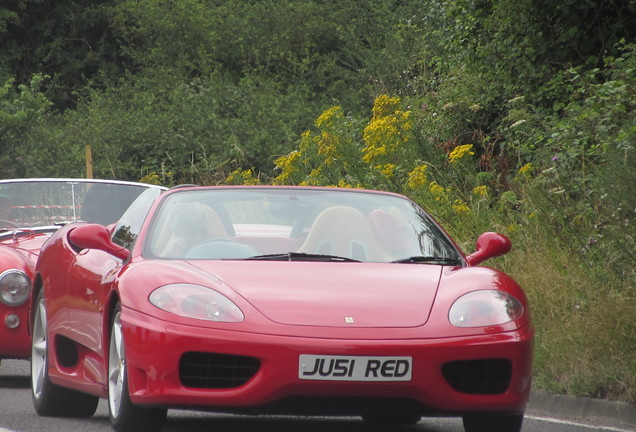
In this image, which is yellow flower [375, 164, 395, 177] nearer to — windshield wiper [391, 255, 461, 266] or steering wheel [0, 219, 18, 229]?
steering wheel [0, 219, 18, 229]

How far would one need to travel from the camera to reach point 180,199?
24.2 ft

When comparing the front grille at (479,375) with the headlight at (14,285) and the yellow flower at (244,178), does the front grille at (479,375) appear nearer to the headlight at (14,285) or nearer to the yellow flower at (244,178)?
the headlight at (14,285)

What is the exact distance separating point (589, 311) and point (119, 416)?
404 centimetres

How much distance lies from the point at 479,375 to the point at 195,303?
1.26 m

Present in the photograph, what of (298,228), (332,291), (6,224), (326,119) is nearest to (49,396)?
(298,228)

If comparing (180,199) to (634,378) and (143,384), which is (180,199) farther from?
(634,378)

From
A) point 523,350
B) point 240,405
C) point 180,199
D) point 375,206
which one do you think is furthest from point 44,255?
point 523,350

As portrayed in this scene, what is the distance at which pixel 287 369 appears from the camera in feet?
19.3

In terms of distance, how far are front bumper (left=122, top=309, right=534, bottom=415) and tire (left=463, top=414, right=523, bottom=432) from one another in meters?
0.49

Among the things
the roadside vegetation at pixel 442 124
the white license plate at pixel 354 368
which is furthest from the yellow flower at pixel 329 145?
the white license plate at pixel 354 368

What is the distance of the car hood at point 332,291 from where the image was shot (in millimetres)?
6086

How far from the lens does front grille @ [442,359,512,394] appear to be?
6059 millimetres

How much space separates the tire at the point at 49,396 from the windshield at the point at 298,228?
128cm

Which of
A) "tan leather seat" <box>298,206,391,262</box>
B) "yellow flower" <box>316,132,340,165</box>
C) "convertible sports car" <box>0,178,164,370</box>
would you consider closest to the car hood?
"tan leather seat" <box>298,206,391,262</box>
